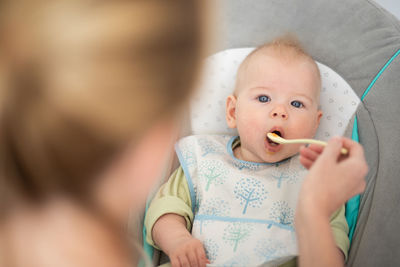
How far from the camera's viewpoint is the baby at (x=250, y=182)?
99 centimetres

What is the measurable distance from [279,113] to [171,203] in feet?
1.12

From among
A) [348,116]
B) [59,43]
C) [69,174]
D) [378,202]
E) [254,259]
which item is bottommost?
[254,259]

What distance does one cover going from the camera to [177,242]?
990 millimetres

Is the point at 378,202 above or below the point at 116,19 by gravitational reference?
below

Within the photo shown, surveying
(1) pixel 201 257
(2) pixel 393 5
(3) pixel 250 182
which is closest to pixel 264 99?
(3) pixel 250 182

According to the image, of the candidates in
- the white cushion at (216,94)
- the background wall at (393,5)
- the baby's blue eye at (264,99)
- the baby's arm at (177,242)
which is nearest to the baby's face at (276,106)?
the baby's blue eye at (264,99)

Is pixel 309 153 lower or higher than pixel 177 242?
higher

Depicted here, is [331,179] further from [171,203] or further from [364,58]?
[364,58]

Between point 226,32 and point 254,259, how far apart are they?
720mm

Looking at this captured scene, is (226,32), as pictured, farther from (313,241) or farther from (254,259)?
(313,241)

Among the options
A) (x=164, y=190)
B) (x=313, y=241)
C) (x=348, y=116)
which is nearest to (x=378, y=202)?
(x=348, y=116)

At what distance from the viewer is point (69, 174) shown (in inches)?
15.3

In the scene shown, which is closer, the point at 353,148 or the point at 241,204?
the point at 353,148

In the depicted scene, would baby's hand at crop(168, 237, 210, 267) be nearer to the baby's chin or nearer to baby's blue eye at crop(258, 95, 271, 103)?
the baby's chin
